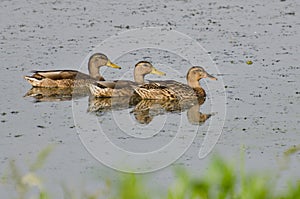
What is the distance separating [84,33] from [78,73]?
2.24 metres

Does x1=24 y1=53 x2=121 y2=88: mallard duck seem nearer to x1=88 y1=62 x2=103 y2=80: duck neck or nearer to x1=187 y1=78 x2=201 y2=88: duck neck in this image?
x1=88 y1=62 x2=103 y2=80: duck neck

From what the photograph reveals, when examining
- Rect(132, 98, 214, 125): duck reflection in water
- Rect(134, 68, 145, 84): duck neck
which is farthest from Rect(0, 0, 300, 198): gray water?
Rect(134, 68, 145, 84): duck neck

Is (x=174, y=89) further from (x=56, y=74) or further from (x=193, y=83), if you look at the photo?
(x=56, y=74)

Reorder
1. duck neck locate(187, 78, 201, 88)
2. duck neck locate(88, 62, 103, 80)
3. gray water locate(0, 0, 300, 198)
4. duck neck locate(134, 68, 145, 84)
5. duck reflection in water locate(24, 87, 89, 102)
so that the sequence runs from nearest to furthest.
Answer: gray water locate(0, 0, 300, 198) → duck reflection in water locate(24, 87, 89, 102) → duck neck locate(187, 78, 201, 88) → duck neck locate(134, 68, 145, 84) → duck neck locate(88, 62, 103, 80)

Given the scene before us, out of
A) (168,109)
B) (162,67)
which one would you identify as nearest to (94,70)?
(162,67)

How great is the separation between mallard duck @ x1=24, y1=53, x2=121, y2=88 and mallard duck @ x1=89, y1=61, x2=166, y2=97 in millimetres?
229

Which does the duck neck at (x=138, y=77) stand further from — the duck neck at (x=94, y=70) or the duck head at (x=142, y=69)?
the duck neck at (x=94, y=70)

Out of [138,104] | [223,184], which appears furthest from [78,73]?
[223,184]

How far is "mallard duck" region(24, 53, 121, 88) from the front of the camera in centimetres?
1007

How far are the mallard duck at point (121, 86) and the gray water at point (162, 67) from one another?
0.65ft

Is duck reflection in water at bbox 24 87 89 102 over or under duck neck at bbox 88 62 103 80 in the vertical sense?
under

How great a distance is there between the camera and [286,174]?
657 cm

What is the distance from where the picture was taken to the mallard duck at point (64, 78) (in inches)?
396

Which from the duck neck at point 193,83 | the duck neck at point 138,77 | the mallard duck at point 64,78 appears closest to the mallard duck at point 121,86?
the duck neck at point 138,77
